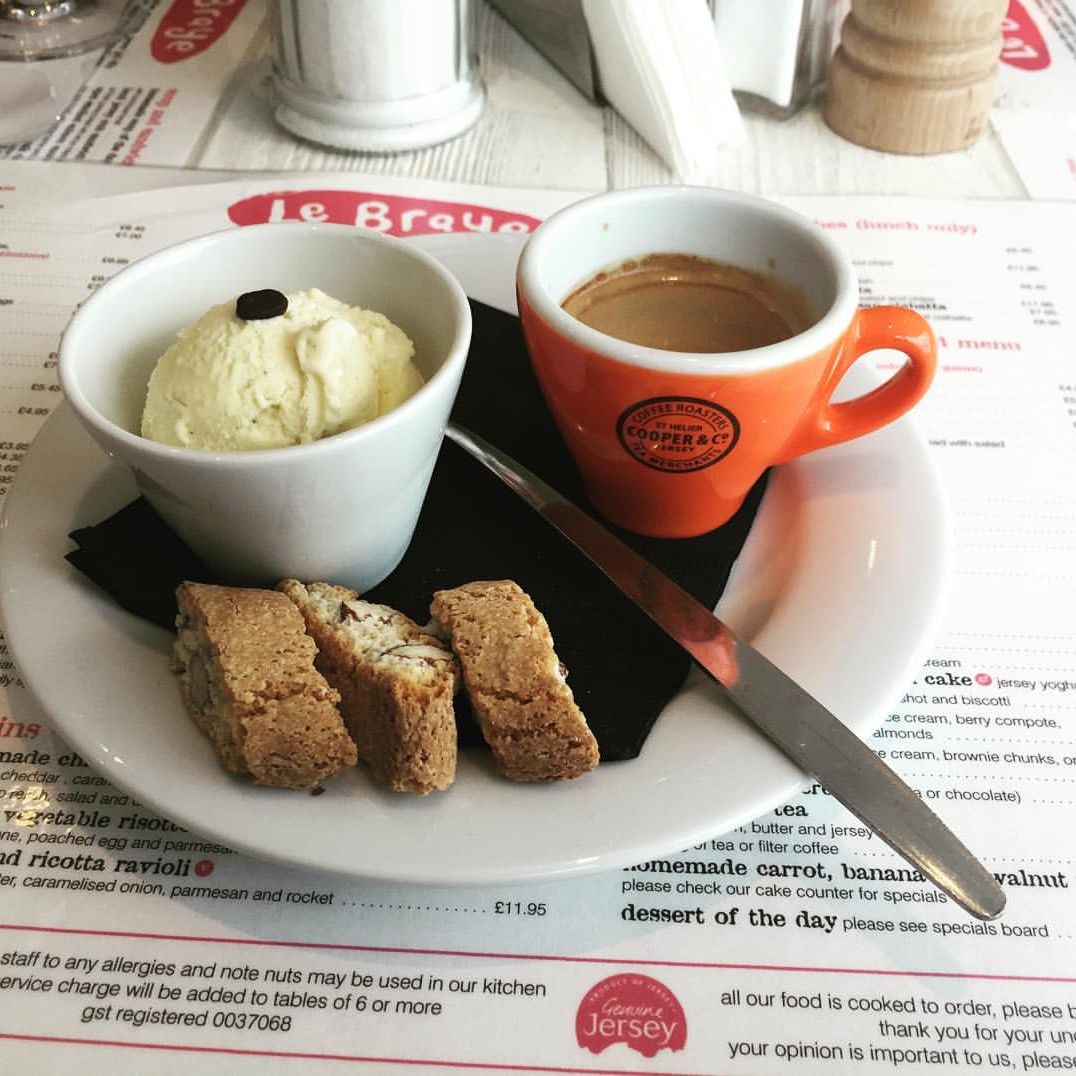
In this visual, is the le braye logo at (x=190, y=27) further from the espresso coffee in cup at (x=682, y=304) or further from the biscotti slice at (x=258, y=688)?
the biscotti slice at (x=258, y=688)

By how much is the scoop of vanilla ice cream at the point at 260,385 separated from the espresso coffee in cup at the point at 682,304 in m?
0.20

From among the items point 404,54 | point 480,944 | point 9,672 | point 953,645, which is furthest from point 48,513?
point 404,54

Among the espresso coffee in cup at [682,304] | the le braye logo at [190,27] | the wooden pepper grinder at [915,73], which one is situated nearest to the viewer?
the espresso coffee in cup at [682,304]

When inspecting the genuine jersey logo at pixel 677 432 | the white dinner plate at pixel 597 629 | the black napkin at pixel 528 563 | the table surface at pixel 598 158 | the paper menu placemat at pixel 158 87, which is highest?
the genuine jersey logo at pixel 677 432

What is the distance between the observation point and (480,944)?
59 centimetres

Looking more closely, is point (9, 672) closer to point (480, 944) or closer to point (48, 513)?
point (48, 513)

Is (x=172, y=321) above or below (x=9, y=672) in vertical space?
above

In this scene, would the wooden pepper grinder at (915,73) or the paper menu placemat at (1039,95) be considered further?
the paper menu placemat at (1039,95)

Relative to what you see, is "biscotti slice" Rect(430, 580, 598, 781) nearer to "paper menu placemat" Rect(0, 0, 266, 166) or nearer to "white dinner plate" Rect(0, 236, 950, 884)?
"white dinner plate" Rect(0, 236, 950, 884)

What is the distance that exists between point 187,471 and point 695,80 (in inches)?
38.6

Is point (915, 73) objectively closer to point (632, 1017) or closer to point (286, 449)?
point (286, 449)

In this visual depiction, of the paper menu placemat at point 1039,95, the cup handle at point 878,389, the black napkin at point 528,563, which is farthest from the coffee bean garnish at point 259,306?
the paper menu placemat at point 1039,95

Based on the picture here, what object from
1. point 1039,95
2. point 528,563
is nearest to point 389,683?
point 528,563

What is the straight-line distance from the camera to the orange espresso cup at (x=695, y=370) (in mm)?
687
